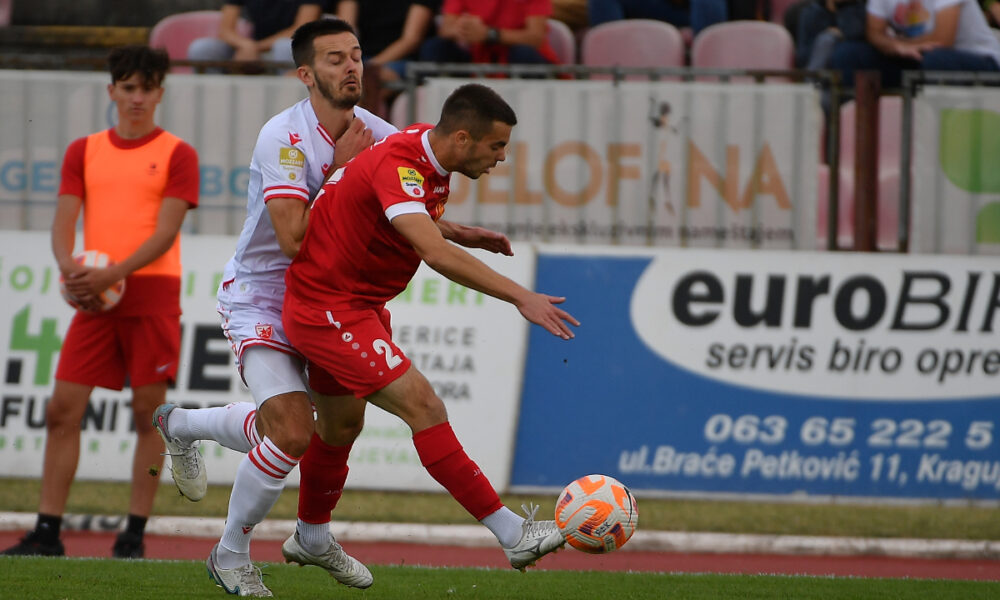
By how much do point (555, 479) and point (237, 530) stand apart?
12.2ft

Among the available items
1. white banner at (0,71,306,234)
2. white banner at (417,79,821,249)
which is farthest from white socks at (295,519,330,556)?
white banner at (0,71,306,234)

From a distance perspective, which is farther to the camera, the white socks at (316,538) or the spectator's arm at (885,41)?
the spectator's arm at (885,41)

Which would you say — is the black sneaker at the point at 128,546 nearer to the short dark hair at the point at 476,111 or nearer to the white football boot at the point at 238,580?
the white football boot at the point at 238,580

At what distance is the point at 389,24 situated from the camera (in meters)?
11.5

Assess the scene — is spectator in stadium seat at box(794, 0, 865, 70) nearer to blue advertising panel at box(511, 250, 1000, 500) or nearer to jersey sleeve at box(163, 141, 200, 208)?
blue advertising panel at box(511, 250, 1000, 500)

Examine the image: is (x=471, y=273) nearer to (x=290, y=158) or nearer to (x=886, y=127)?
(x=290, y=158)

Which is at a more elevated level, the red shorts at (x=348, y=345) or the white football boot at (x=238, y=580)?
the red shorts at (x=348, y=345)

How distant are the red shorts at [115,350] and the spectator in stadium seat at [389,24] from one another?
4.55 metres

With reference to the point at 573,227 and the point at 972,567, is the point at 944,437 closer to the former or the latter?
the point at 972,567

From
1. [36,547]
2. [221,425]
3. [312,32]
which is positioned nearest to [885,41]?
[312,32]

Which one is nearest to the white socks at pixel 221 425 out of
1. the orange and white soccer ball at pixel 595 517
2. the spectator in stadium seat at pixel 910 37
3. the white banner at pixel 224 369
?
the orange and white soccer ball at pixel 595 517

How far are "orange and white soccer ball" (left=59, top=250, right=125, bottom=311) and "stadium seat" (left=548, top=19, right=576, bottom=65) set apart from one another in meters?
5.75

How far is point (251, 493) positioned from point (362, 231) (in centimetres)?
122

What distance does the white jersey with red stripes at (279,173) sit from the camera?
561 centimetres
